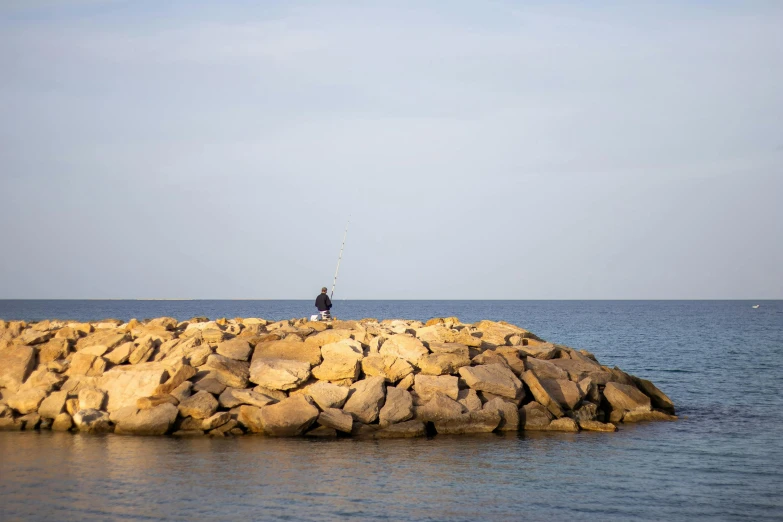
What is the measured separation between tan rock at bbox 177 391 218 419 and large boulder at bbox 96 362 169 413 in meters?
1.04

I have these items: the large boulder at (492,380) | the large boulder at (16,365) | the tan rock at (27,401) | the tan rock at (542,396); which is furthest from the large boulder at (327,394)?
the large boulder at (16,365)

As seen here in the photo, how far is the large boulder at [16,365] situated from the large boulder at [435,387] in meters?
10.1

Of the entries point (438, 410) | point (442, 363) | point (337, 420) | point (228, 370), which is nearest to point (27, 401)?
point (228, 370)

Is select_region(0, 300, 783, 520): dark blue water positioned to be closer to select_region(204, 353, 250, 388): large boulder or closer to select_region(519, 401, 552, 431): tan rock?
select_region(519, 401, 552, 431): tan rock

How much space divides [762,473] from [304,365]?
33.3 feet

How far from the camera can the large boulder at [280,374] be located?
18.3 metres

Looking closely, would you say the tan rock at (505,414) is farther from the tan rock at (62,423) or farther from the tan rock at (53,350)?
the tan rock at (53,350)

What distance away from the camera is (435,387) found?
18.5 meters

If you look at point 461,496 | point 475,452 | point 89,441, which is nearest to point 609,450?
point 475,452

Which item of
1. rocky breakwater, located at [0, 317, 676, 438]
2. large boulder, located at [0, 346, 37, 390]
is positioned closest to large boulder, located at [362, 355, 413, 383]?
rocky breakwater, located at [0, 317, 676, 438]

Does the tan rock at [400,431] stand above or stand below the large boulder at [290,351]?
below

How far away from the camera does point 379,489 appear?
42.0 feet

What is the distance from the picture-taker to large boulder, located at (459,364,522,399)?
1886 centimetres

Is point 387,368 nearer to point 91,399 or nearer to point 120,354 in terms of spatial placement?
point 120,354
